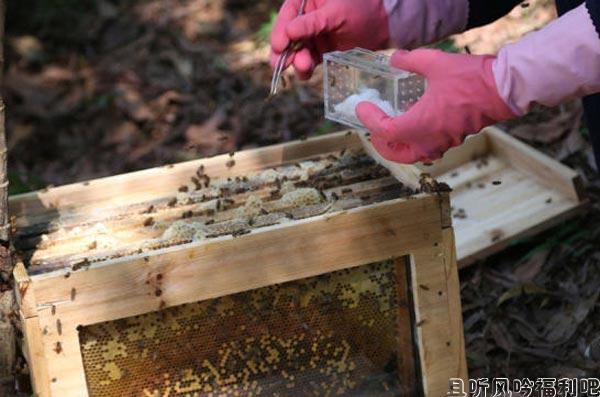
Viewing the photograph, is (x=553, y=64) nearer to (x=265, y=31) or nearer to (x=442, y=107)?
(x=442, y=107)

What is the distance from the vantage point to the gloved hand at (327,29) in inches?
105

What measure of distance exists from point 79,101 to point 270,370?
9.88ft

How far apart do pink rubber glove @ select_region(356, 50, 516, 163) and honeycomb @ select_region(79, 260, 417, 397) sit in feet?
1.14

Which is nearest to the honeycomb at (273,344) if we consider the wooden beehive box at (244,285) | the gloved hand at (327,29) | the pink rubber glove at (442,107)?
the wooden beehive box at (244,285)

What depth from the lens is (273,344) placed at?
97.0 inches

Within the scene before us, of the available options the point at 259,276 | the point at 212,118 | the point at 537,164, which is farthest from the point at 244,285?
the point at 212,118

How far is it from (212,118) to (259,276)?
263 cm

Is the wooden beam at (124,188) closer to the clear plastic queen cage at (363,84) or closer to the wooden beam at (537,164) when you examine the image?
the clear plastic queen cage at (363,84)

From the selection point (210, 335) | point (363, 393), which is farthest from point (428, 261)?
point (210, 335)

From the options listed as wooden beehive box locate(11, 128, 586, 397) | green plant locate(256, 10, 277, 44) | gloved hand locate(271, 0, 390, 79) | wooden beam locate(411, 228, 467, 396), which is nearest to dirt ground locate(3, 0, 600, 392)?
green plant locate(256, 10, 277, 44)

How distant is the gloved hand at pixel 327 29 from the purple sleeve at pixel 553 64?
57cm

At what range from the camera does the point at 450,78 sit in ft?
7.43

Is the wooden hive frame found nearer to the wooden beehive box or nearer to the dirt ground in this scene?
the wooden beehive box

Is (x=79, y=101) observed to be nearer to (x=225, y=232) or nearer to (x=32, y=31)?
(x=32, y=31)
